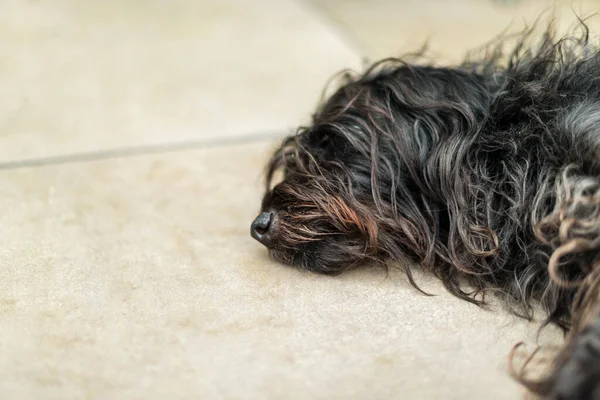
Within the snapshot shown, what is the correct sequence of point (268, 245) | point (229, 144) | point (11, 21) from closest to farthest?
1. point (268, 245)
2. point (229, 144)
3. point (11, 21)

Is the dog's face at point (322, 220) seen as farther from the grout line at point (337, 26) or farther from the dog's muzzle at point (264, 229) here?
the grout line at point (337, 26)

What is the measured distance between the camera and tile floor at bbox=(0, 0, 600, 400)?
6.96 feet

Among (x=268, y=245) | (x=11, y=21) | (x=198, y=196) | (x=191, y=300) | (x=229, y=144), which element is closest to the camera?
(x=191, y=300)

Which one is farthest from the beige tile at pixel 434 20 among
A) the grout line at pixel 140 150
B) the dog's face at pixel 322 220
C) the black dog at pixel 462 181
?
the dog's face at pixel 322 220

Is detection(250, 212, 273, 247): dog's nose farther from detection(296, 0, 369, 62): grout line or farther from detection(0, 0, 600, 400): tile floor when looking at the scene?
detection(296, 0, 369, 62): grout line

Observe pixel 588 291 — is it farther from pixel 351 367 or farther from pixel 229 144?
pixel 229 144

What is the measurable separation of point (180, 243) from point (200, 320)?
1.96ft

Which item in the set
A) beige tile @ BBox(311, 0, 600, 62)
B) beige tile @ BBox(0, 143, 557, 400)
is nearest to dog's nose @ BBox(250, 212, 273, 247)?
beige tile @ BBox(0, 143, 557, 400)

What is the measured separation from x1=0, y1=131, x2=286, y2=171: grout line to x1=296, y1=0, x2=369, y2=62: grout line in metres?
1.21

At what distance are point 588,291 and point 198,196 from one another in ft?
5.85

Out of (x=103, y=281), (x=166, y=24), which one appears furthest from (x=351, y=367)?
(x=166, y=24)

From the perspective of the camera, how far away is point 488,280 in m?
2.54

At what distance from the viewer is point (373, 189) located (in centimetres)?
261

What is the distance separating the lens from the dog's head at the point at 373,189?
2.58 metres
